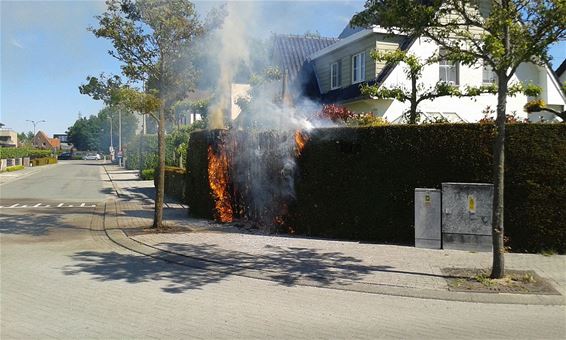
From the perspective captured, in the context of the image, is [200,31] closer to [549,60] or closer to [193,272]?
[193,272]

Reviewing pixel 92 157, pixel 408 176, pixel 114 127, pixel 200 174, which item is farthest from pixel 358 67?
pixel 92 157

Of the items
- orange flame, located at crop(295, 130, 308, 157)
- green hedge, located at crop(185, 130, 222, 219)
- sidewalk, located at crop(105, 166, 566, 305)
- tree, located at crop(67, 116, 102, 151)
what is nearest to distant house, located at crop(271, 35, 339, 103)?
green hedge, located at crop(185, 130, 222, 219)

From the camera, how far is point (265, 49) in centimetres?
2047

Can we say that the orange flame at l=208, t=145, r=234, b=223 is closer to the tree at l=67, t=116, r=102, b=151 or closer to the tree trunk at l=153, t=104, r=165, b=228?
the tree trunk at l=153, t=104, r=165, b=228

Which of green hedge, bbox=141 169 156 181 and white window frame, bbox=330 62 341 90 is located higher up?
white window frame, bbox=330 62 341 90

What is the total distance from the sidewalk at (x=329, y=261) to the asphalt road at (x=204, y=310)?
0.30 meters

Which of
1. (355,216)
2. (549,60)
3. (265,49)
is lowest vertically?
(355,216)

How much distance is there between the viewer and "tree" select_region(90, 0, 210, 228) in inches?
404

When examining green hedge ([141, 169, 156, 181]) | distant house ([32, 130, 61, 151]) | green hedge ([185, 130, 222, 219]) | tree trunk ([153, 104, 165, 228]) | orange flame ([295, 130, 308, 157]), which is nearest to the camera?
orange flame ([295, 130, 308, 157])

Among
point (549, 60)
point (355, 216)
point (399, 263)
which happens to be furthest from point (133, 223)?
point (549, 60)

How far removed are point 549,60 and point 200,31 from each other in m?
6.82

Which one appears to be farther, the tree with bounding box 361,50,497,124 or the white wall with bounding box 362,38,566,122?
the white wall with bounding box 362,38,566,122

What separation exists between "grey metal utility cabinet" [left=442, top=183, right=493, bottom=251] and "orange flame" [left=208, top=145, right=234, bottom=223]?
517 cm

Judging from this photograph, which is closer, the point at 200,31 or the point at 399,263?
the point at 399,263
